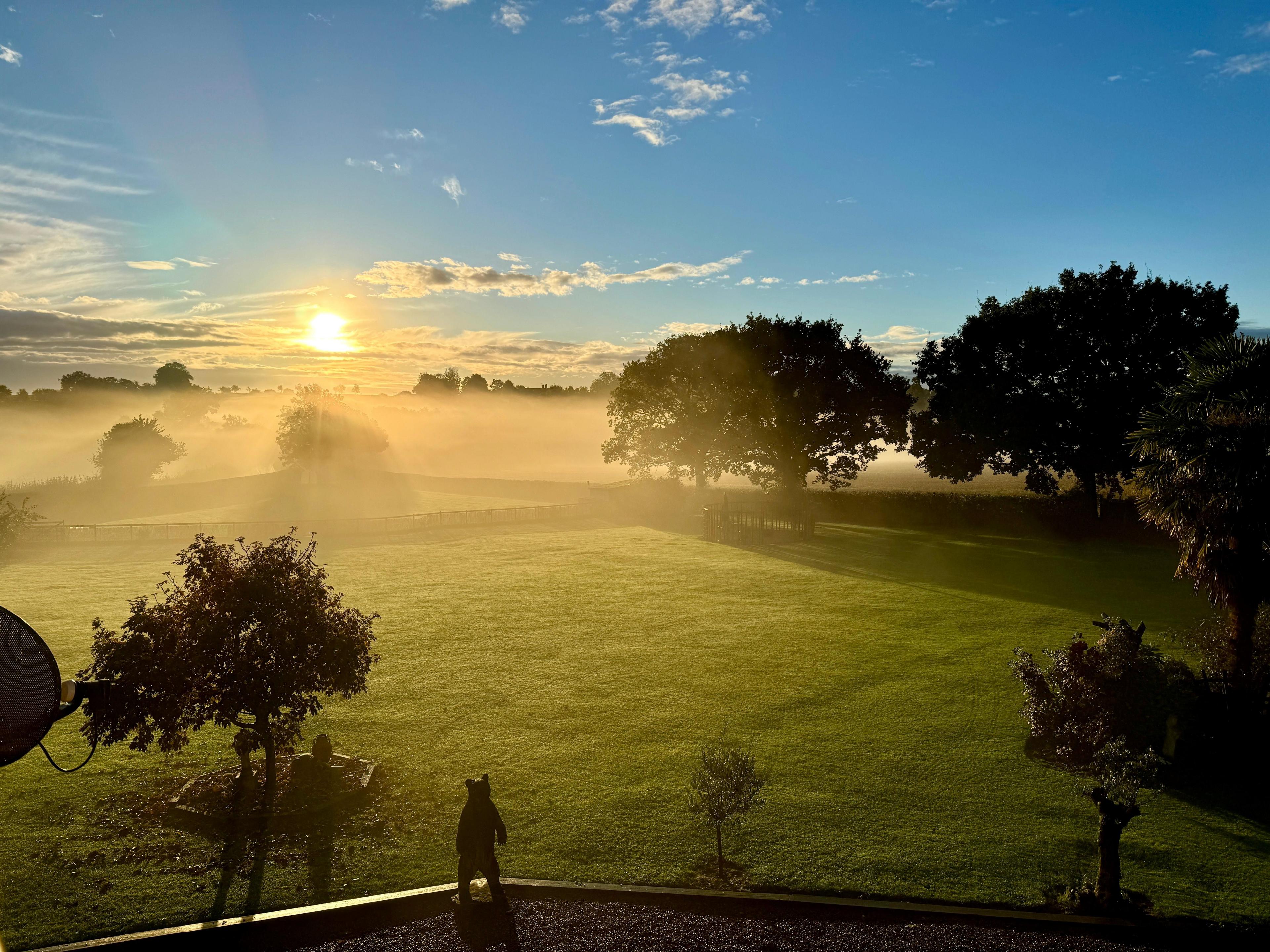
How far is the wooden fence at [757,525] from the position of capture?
1639 inches

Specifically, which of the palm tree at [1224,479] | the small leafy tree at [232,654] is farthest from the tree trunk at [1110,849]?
the small leafy tree at [232,654]

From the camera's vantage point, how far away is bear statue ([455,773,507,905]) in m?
9.04

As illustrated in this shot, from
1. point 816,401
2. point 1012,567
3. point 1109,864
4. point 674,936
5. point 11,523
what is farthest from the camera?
point 816,401

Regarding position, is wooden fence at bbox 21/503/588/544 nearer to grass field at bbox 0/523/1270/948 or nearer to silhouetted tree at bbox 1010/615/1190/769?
grass field at bbox 0/523/1270/948

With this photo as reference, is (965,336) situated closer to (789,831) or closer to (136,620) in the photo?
(789,831)

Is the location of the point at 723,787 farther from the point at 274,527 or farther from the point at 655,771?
the point at 274,527

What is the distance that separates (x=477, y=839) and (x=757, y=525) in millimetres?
33892

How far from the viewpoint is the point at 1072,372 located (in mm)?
42844

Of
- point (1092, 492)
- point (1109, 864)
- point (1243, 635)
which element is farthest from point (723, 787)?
point (1092, 492)

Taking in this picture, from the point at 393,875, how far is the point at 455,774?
298cm

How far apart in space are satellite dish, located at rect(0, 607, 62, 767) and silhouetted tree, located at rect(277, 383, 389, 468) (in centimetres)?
6976

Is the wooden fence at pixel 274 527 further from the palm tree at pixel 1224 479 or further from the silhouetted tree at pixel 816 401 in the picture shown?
the palm tree at pixel 1224 479

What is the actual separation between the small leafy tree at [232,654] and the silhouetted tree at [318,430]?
60.6m

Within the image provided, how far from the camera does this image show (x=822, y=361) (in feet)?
178
